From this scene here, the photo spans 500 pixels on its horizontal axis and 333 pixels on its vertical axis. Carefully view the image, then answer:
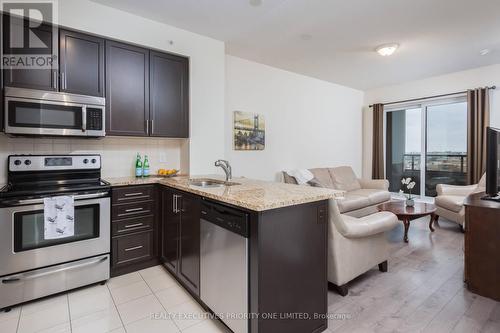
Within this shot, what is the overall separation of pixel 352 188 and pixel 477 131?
2.29m

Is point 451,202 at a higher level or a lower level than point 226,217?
lower

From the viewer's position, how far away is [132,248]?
266cm

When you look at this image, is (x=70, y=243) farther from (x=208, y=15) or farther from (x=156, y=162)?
(x=208, y=15)

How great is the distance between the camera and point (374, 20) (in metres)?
2.90

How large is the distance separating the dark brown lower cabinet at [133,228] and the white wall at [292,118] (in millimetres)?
1586

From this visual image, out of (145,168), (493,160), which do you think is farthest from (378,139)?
(145,168)

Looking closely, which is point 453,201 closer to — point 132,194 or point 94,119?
point 132,194

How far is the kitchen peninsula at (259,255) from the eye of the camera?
1.49 meters

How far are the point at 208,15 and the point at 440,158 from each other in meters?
5.26

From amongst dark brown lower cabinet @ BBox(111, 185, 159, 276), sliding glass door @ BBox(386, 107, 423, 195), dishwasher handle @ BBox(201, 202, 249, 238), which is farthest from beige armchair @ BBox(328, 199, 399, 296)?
sliding glass door @ BBox(386, 107, 423, 195)

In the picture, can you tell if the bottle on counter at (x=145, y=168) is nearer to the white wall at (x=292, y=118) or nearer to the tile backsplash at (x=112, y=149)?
the tile backsplash at (x=112, y=149)

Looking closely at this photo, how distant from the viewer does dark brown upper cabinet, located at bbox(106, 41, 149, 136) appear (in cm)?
271

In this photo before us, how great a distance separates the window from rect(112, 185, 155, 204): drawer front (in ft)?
18.0

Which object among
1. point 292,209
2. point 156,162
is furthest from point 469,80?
point 156,162
